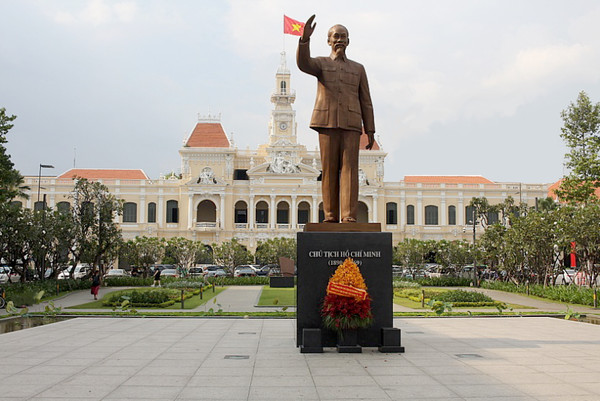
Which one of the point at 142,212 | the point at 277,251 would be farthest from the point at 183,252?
the point at 142,212

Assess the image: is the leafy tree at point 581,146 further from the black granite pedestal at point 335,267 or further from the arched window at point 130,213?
the arched window at point 130,213

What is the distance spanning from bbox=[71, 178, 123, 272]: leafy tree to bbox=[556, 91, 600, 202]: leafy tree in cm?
2512

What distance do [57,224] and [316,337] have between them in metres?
22.6

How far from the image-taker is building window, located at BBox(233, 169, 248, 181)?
65725mm

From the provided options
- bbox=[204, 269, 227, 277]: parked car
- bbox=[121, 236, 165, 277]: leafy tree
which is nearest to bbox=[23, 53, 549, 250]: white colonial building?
bbox=[204, 269, 227, 277]: parked car

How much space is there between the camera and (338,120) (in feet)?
34.8

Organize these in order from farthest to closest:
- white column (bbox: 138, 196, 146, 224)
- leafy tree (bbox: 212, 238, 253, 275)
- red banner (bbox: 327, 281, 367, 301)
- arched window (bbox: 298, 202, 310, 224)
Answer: arched window (bbox: 298, 202, 310, 224), white column (bbox: 138, 196, 146, 224), leafy tree (bbox: 212, 238, 253, 275), red banner (bbox: 327, 281, 367, 301)

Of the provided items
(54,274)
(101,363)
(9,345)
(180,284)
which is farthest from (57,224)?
(101,363)

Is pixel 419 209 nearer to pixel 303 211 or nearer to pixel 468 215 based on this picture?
pixel 468 215

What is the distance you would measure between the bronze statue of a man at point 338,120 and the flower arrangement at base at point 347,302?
1.33m

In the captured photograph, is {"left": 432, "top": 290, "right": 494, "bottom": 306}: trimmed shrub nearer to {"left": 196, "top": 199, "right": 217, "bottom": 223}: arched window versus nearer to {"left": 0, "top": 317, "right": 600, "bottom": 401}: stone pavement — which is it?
{"left": 0, "top": 317, "right": 600, "bottom": 401}: stone pavement

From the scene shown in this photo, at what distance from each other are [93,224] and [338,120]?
2480cm

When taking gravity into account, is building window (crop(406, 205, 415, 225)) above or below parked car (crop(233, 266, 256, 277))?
above

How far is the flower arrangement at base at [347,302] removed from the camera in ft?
30.9
